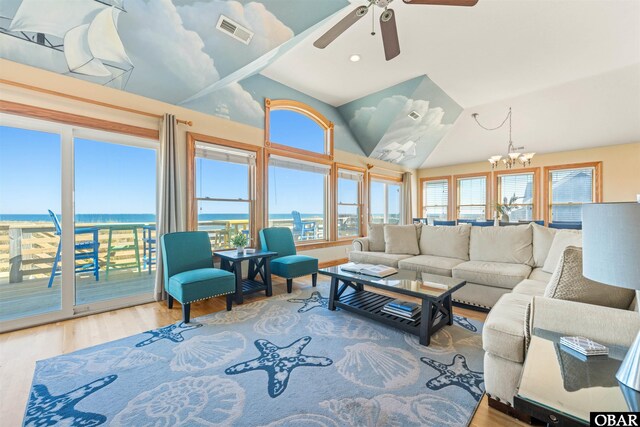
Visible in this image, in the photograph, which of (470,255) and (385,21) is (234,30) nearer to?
(385,21)

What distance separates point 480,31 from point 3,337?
236 inches

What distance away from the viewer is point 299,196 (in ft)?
17.4

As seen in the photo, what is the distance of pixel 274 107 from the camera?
462 cm

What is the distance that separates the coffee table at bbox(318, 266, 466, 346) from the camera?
2.29 m

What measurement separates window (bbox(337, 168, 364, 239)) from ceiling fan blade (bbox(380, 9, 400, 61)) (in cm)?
A: 322

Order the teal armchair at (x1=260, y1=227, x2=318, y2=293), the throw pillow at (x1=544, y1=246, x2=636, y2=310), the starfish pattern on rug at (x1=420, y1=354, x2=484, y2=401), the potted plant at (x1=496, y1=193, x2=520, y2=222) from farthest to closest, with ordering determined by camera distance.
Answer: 1. the potted plant at (x1=496, y1=193, x2=520, y2=222)
2. the teal armchair at (x1=260, y1=227, x2=318, y2=293)
3. the starfish pattern on rug at (x1=420, y1=354, x2=484, y2=401)
4. the throw pillow at (x1=544, y1=246, x2=636, y2=310)

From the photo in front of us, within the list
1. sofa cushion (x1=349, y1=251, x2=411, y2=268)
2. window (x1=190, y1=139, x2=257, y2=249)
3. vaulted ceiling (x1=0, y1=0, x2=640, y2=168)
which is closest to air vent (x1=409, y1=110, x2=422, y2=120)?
vaulted ceiling (x1=0, y1=0, x2=640, y2=168)

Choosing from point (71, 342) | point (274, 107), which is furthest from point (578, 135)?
point (71, 342)

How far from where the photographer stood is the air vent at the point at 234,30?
2.67 m

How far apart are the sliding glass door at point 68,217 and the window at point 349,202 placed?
3655 millimetres

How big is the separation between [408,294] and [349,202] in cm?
404

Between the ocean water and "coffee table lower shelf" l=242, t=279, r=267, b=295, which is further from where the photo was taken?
"coffee table lower shelf" l=242, t=279, r=267, b=295

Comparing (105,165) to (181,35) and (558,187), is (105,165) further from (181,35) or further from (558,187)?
(558,187)

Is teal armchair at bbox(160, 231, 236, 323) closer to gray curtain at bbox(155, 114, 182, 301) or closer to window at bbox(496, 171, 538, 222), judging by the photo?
gray curtain at bbox(155, 114, 182, 301)
